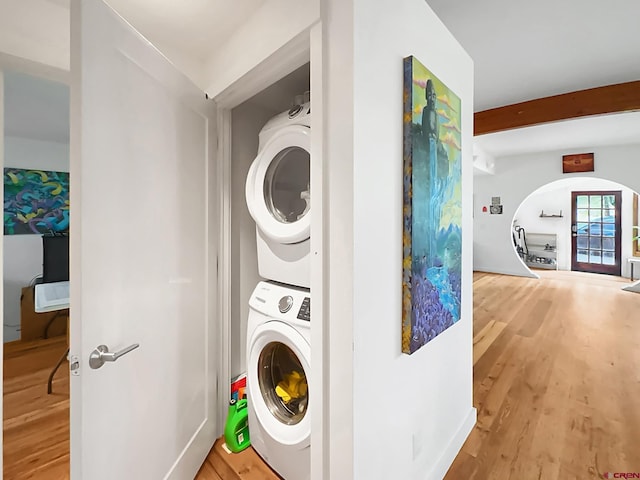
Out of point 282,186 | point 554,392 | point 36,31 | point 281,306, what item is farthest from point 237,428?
point 554,392

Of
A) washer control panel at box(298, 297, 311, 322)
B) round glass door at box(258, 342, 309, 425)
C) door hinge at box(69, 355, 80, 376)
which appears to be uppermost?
washer control panel at box(298, 297, 311, 322)

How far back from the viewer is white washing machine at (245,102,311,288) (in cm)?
130

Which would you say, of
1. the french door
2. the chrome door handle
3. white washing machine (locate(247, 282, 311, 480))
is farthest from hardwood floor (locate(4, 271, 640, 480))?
the french door

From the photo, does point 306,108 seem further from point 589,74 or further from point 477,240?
point 477,240

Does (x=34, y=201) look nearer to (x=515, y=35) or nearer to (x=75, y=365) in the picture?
(x=75, y=365)

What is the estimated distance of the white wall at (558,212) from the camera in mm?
6055

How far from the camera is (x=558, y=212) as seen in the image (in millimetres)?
6887

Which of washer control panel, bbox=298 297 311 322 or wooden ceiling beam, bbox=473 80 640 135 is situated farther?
wooden ceiling beam, bbox=473 80 640 135

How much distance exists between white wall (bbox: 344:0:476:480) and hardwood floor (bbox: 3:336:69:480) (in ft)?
5.32

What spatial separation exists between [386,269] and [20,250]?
413 cm

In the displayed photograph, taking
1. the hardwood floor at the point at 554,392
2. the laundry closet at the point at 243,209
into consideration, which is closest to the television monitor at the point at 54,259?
the laundry closet at the point at 243,209

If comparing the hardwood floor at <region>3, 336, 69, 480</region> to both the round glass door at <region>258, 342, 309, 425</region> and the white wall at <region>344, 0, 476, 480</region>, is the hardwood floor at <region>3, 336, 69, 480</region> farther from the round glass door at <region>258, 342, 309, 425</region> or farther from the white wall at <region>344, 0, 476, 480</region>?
the white wall at <region>344, 0, 476, 480</region>

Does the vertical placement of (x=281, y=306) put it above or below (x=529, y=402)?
above

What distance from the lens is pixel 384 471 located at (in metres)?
1.02
